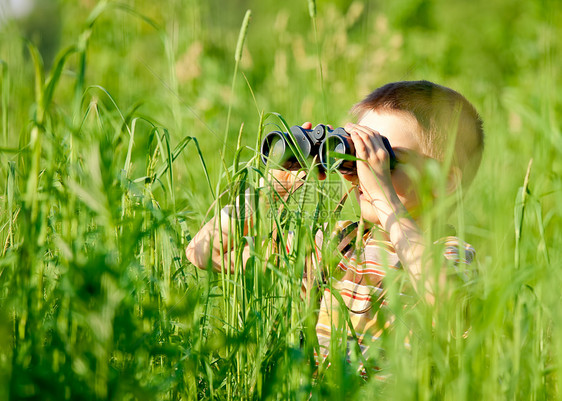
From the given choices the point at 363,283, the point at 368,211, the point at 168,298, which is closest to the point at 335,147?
the point at 368,211

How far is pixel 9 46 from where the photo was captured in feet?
6.03

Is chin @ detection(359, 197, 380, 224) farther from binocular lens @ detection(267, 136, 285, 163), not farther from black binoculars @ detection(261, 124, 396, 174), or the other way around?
binocular lens @ detection(267, 136, 285, 163)

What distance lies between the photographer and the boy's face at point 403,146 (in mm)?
1356

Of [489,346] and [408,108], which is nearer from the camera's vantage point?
[489,346]

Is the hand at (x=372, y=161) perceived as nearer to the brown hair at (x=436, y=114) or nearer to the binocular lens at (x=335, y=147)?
the binocular lens at (x=335, y=147)

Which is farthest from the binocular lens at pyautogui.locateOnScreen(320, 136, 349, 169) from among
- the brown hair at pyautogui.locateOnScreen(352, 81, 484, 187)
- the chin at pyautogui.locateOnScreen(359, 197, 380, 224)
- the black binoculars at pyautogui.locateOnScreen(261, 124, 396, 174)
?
the brown hair at pyautogui.locateOnScreen(352, 81, 484, 187)

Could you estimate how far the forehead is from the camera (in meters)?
1.38

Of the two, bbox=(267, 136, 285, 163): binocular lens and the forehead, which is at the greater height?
the forehead

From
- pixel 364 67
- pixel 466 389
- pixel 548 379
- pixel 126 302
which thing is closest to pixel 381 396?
pixel 466 389

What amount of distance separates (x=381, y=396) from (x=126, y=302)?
45 cm

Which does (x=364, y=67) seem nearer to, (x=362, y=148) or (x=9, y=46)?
(x=9, y=46)

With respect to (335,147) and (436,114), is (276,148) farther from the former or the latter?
(436,114)

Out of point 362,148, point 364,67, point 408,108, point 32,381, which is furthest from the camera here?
point 364,67

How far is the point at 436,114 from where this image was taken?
1.43 meters
